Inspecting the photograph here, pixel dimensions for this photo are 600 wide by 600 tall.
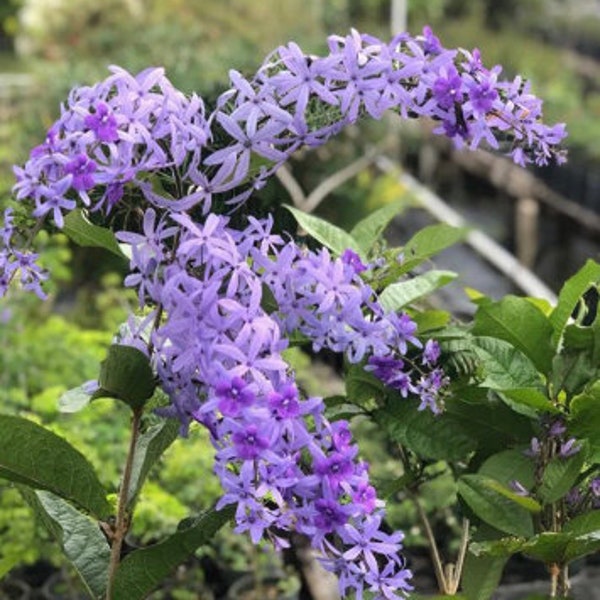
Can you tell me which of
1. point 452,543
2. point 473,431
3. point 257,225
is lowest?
point 452,543

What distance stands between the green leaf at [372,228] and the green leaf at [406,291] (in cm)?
14

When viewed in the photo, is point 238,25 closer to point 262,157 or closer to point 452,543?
point 452,543

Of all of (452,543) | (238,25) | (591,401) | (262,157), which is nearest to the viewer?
(262,157)

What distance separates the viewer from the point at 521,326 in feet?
6.07

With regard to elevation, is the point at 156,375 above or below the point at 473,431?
above

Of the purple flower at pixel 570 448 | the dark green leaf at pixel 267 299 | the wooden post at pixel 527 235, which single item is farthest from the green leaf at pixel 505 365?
the wooden post at pixel 527 235

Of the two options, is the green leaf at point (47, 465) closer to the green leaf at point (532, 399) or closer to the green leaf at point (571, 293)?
the green leaf at point (532, 399)

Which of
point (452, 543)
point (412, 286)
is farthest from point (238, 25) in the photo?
point (412, 286)

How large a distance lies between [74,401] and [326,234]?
50 cm

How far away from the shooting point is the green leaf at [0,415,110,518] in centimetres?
162

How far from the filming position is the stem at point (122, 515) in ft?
5.53

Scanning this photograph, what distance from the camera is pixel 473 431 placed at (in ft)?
6.24

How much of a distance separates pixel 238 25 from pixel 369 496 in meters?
8.28

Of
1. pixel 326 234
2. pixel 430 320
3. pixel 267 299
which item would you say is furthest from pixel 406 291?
pixel 267 299
